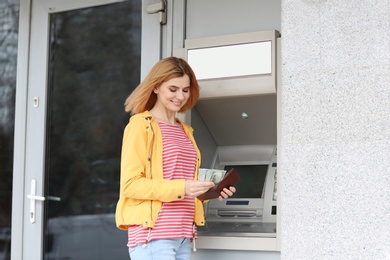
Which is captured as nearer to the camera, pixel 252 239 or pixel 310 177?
pixel 310 177

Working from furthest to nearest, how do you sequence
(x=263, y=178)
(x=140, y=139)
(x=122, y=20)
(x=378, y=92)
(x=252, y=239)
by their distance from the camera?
(x=122, y=20) → (x=263, y=178) → (x=252, y=239) → (x=140, y=139) → (x=378, y=92)

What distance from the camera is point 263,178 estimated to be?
13.2 ft

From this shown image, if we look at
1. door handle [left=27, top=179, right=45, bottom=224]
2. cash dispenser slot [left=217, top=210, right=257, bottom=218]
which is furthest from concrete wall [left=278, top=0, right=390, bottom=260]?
door handle [left=27, top=179, right=45, bottom=224]

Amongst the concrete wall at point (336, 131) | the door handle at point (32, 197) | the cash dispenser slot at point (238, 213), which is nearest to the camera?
the concrete wall at point (336, 131)

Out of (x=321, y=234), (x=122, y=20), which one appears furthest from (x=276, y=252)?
(x=122, y=20)

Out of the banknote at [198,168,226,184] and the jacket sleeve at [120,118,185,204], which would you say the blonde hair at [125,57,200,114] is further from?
the banknote at [198,168,226,184]

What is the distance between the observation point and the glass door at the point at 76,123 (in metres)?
4.46

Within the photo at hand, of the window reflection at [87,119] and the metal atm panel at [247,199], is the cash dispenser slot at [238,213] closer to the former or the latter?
the metal atm panel at [247,199]

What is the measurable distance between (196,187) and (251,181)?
935 millimetres

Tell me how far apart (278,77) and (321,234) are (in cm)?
101

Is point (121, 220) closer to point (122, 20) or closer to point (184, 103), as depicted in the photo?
point (184, 103)

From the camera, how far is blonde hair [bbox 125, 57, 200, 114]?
11.2ft

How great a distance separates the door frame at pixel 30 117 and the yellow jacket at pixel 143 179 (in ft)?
4.68

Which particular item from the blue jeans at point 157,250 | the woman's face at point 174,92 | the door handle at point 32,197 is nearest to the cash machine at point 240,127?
the woman's face at point 174,92
